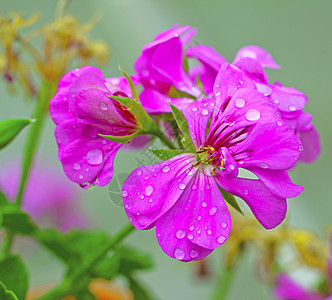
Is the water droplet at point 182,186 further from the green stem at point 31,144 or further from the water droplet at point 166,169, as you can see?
the green stem at point 31,144

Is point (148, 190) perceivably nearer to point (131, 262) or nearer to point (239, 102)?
point (239, 102)

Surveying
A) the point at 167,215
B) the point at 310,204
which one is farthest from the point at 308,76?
the point at 167,215

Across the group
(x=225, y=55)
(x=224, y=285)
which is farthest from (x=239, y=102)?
(x=225, y=55)

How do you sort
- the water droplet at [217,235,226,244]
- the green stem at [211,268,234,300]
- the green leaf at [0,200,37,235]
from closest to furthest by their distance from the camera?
the water droplet at [217,235,226,244], the green leaf at [0,200,37,235], the green stem at [211,268,234,300]

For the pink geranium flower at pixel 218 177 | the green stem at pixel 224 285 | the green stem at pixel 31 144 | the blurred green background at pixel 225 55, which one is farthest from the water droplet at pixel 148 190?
the blurred green background at pixel 225 55

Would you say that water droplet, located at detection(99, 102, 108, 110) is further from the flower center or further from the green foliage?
the green foliage

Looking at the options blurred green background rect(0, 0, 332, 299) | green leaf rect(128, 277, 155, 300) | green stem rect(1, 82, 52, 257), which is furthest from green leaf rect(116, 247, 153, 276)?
blurred green background rect(0, 0, 332, 299)

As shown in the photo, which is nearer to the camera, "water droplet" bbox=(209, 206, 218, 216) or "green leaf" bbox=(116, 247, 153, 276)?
"water droplet" bbox=(209, 206, 218, 216)

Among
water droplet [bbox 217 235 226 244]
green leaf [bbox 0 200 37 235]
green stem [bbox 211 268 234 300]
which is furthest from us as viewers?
green stem [bbox 211 268 234 300]

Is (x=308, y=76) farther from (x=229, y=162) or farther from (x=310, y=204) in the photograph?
(x=229, y=162)
